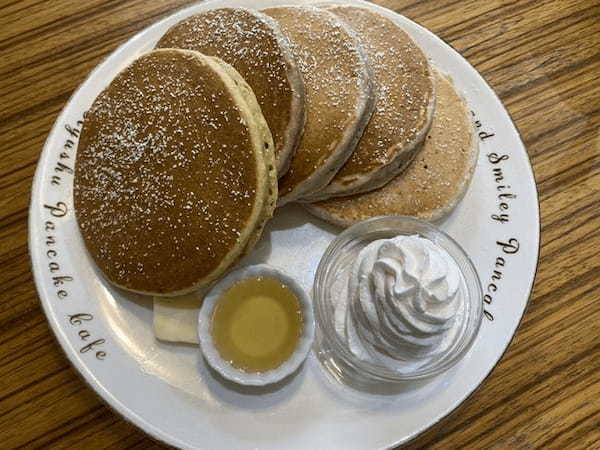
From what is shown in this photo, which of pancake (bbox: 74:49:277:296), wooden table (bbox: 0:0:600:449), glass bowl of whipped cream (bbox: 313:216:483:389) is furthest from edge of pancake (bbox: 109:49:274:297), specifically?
wooden table (bbox: 0:0:600:449)

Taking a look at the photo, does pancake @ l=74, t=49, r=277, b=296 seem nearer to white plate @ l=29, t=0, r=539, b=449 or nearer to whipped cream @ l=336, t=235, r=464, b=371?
white plate @ l=29, t=0, r=539, b=449

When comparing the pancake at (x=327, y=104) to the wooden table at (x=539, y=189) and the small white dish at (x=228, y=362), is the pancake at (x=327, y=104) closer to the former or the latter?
the small white dish at (x=228, y=362)

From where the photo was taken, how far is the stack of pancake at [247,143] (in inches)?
54.2

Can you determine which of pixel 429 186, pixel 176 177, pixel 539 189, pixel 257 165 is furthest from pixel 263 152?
pixel 539 189

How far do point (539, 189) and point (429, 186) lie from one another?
433 millimetres

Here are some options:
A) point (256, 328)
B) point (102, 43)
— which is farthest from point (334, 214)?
point (102, 43)

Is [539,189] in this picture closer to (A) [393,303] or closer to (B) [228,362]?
(A) [393,303]

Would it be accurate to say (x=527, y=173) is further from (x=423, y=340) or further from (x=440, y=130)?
(x=423, y=340)

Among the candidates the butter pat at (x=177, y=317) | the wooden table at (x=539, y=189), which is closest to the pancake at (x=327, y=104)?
the butter pat at (x=177, y=317)

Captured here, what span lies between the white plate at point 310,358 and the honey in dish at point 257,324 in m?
0.09

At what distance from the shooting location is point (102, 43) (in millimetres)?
1962

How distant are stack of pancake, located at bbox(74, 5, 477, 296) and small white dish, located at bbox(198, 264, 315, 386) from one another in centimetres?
6

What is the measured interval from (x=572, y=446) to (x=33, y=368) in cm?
146

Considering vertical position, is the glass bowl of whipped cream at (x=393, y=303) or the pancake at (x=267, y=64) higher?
the pancake at (x=267, y=64)
